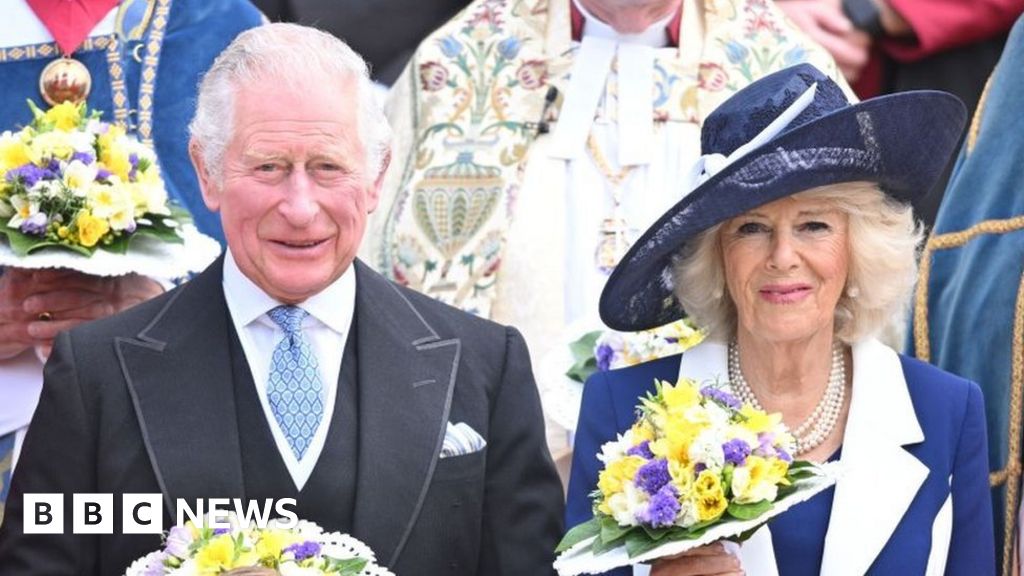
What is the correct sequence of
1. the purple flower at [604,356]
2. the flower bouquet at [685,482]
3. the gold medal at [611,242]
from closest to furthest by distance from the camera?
the flower bouquet at [685,482], the purple flower at [604,356], the gold medal at [611,242]

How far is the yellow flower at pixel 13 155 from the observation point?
214 inches

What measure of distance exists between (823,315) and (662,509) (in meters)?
0.79

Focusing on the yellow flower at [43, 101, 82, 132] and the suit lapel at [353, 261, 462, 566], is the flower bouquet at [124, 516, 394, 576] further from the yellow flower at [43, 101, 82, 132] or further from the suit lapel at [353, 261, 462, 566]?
the yellow flower at [43, 101, 82, 132]

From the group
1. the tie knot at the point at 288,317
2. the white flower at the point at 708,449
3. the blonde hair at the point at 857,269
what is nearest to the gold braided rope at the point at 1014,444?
the blonde hair at the point at 857,269

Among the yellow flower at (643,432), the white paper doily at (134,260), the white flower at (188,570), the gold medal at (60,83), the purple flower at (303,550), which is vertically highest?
the gold medal at (60,83)

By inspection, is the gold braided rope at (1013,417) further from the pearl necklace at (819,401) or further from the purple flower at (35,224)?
the purple flower at (35,224)

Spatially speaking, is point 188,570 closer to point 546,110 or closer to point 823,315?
point 823,315

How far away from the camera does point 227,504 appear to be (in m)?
4.49

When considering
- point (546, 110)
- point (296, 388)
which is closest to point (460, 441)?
point (296, 388)

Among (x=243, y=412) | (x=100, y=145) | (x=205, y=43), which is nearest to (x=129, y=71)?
(x=205, y=43)

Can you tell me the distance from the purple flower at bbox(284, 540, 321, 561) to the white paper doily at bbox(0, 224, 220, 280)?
1434 mm

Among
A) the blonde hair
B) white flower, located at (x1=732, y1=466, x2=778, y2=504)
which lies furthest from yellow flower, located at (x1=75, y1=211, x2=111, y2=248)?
white flower, located at (x1=732, y1=466, x2=778, y2=504)

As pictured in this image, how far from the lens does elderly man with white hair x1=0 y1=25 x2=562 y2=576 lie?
454 centimetres

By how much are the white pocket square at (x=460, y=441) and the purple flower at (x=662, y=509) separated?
57cm
